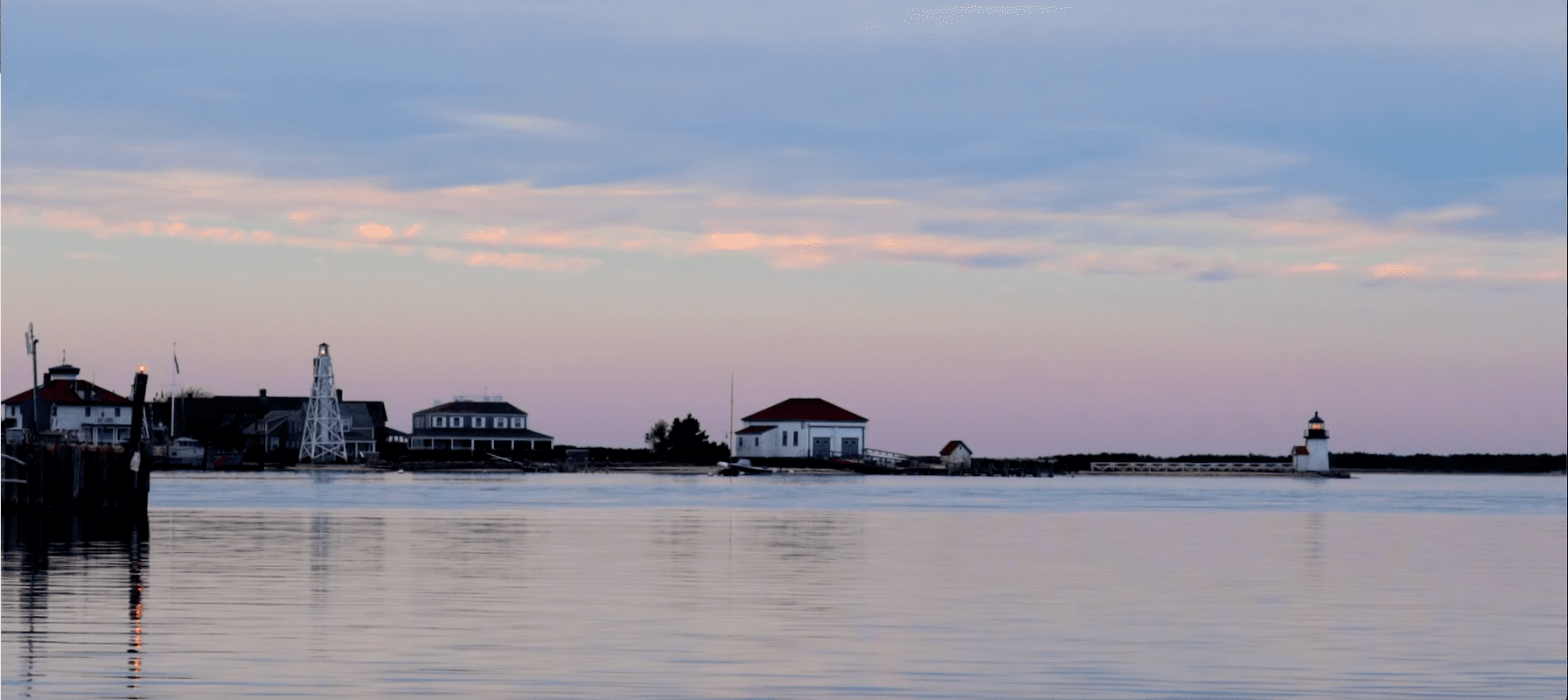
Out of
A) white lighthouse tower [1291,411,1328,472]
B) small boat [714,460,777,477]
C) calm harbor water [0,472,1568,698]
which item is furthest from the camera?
white lighthouse tower [1291,411,1328,472]

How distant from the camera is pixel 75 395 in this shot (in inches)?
5758

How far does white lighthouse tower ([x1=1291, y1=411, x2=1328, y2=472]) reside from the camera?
153125 millimetres

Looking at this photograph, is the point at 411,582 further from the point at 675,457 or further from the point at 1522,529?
the point at 675,457

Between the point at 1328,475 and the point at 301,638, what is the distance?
141 meters

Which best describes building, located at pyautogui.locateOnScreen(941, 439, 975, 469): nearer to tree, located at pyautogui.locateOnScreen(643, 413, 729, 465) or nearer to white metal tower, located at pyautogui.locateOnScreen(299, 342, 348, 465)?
tree, located at pyautogui.locateOnScreen(643, 413, 729, 465)

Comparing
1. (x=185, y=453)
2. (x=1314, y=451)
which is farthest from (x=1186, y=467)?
(x=185, y=453)

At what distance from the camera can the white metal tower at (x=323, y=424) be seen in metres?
143

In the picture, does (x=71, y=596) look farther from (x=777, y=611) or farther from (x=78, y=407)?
(x=78, y=407)

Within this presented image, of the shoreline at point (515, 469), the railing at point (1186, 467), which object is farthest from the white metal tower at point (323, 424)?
the railing at point (1186, 467)

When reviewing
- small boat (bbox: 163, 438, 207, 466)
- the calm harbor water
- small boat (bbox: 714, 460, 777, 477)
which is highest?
small boat (bbox: 163, 438, 207, 466)

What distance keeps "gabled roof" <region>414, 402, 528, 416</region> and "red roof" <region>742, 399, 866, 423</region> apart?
2403cm

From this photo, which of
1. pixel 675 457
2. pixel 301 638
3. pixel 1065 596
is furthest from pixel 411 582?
pixel 675 457

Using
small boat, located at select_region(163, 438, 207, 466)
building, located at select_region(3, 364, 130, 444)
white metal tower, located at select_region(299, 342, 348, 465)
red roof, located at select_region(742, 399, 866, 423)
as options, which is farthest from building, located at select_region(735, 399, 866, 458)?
building, located at select_region(3, 364, 130, 444)

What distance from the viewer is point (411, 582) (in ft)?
94.4
